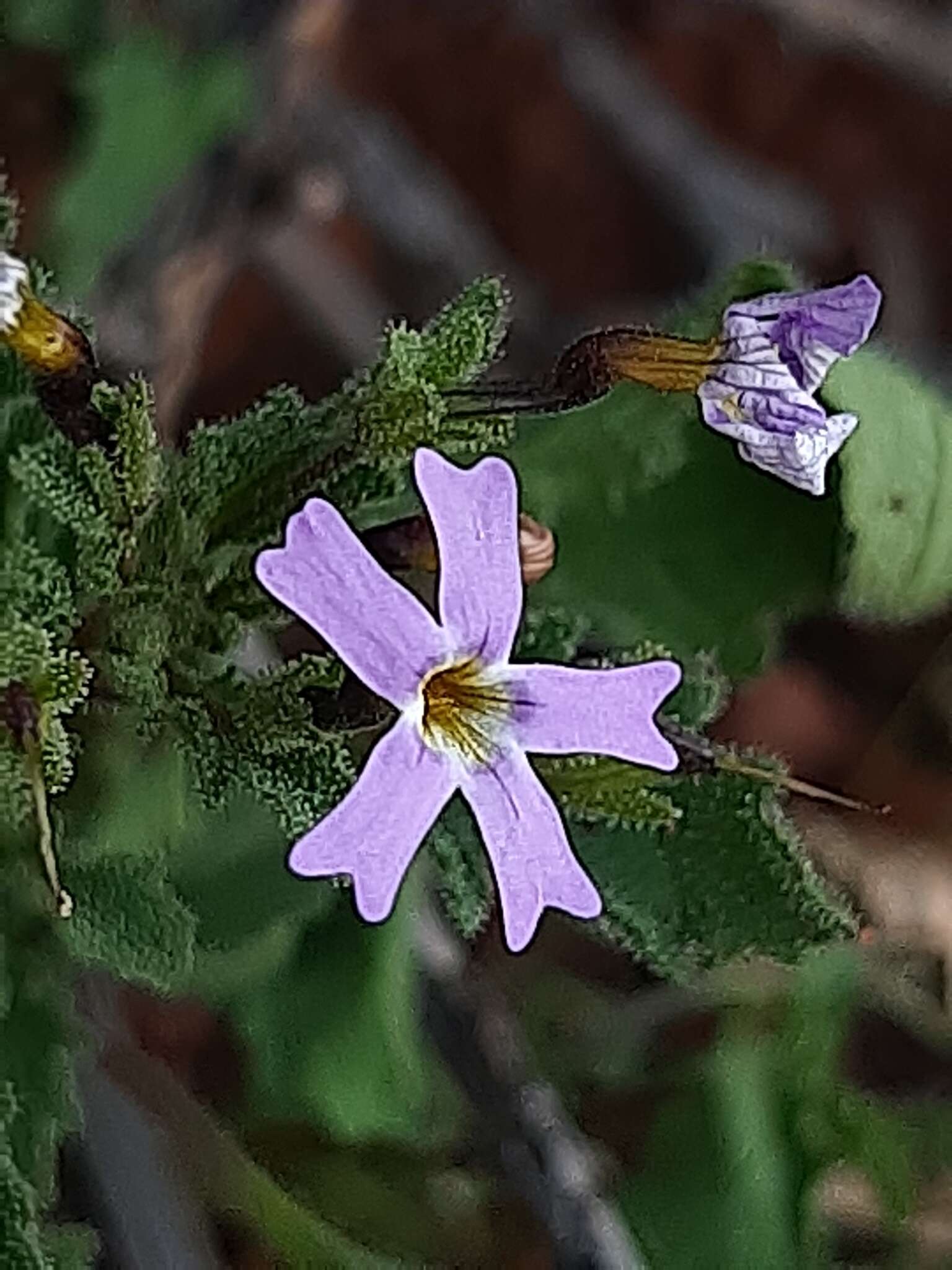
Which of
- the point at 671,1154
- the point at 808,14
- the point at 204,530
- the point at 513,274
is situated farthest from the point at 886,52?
the point at 204,530

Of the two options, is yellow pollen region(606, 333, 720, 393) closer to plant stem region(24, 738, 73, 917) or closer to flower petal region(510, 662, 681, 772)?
flower petal region(510, 662, 681, 772)

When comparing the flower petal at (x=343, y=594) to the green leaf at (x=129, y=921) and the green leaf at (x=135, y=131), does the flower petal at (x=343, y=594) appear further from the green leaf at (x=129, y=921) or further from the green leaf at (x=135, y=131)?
the green leaf at (x=135, y=131)

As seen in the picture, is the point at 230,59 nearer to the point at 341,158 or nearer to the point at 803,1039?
the point at 341,158

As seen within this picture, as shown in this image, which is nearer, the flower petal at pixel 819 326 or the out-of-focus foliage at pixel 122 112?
the flower petal at pixel 819 326

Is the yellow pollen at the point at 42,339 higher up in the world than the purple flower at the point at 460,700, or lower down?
higher up

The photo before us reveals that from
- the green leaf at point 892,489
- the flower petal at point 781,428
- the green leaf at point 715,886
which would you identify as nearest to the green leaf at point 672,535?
the green leaf at point 892,489

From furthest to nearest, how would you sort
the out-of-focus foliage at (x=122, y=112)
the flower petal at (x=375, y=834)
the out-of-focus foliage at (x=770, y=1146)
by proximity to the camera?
the out-of-focus foliage at (x=122, y=112) < the out-of-focus foliage at (x=770, y=1146) < the flower petal at (x=375, y=834)

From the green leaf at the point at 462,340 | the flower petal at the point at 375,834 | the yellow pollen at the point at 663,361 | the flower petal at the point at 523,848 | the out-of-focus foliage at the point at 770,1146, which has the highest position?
the green leaf at the point at 462,340

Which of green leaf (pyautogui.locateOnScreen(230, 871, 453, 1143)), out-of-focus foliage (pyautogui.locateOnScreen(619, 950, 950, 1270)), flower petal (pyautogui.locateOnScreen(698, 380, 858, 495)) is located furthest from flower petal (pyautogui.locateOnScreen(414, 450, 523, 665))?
out-of-focus foliage (pyautogui.locateOnScreen(619, 950, 950, 1270))
